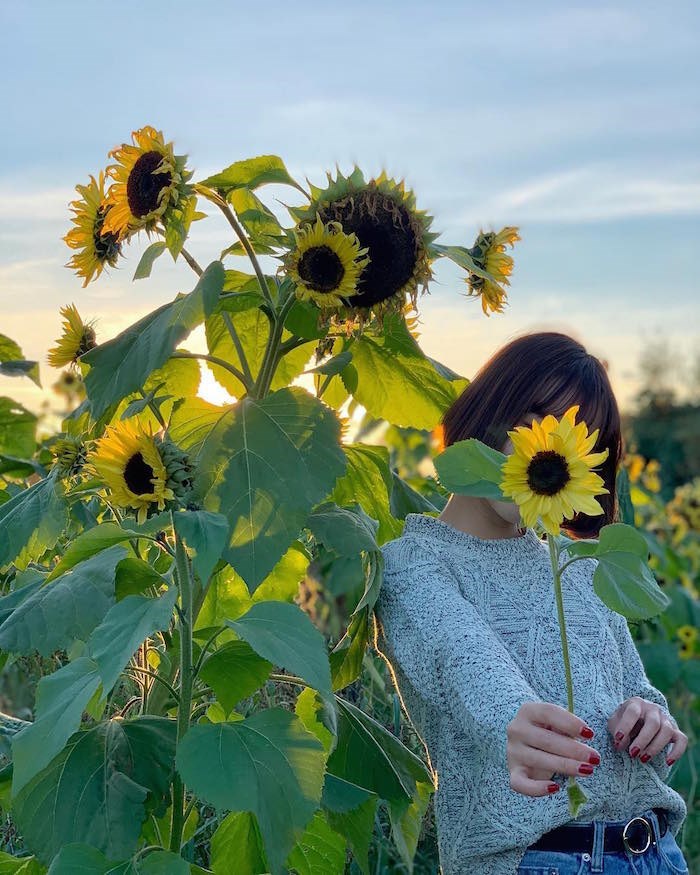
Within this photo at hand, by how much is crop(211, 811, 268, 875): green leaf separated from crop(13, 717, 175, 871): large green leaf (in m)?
0.14

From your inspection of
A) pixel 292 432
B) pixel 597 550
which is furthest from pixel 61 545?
pixel 597 550

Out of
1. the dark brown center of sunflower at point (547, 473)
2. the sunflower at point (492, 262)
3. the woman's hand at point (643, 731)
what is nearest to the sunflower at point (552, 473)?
the dark brown center of sunflower at point (547, 473)

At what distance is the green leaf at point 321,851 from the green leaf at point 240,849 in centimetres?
6

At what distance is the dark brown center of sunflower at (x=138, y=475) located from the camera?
4.34 feet

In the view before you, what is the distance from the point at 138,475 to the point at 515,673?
55 centimetres

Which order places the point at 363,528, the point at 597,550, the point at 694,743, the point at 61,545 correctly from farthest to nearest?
the point at 694,743 < the point at 61,545 < the point at 363,528 < the point at 597,550

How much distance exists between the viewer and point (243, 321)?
5.27 feet

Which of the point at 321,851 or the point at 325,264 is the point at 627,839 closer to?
the point at 321,851

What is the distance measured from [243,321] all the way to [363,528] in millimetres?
345

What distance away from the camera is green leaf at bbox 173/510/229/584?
1.19 m

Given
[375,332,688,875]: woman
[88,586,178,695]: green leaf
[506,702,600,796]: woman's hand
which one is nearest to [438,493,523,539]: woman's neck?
[375,332,688,875]: woman

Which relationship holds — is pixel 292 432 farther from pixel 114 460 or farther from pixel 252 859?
pixel 252 859

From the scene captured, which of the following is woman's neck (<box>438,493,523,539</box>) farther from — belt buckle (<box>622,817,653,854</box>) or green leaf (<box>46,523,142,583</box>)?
green leaf (<box>46,523,142,583</box>)

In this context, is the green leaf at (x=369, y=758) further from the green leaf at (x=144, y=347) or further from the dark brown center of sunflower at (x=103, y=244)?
the dark brown center of sunflower at (x=103, y=244)
